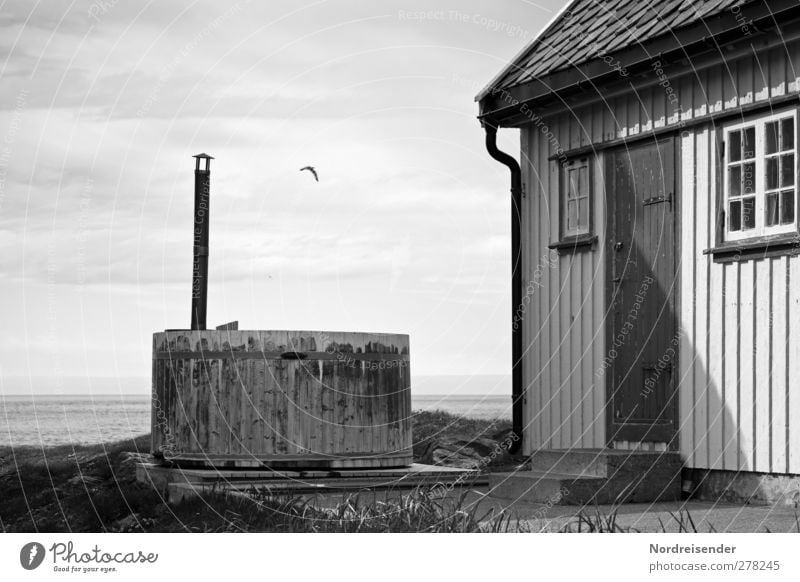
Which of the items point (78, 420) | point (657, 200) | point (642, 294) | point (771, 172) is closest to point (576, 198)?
point (657, 200)

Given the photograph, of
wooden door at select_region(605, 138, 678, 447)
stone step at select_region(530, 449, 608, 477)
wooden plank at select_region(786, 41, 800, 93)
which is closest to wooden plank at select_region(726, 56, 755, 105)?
wooden plank at select_region(786, 41, 800, 93)

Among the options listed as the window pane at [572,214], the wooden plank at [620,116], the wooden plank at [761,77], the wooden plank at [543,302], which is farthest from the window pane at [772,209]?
the wooden plank at [543,302]

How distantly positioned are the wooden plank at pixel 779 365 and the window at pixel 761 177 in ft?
1.22

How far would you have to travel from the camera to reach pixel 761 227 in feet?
30.5

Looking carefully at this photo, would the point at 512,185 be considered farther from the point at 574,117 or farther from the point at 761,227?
the point at 761,227

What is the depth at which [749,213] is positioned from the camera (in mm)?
9469

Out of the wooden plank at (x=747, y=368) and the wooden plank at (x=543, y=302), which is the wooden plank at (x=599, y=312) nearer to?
the wooden plank at (x=543, y=302)

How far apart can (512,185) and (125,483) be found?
203 inches

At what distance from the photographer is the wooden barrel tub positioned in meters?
10.7

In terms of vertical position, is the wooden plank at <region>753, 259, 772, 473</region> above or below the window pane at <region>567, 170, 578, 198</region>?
below

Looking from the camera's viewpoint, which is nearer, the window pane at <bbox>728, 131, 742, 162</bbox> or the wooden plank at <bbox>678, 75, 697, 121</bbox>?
the window pane at <bbox>728, 131, 742, 162</bbox>

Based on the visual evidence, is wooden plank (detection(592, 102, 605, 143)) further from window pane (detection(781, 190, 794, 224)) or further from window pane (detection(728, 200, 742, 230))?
window pane (detection(781, 190, 794, 224))

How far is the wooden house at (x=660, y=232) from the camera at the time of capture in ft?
30.1
